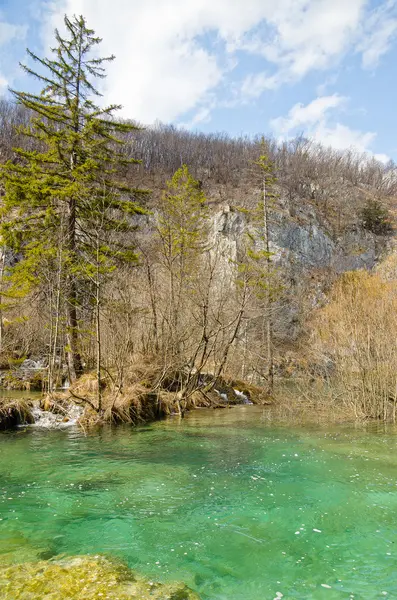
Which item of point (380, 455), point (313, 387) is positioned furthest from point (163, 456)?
point (313, 387)

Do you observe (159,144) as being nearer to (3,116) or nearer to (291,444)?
(3,116)

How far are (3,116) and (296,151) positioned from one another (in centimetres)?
5293

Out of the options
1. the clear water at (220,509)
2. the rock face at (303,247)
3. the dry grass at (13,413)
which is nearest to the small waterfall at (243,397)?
the clear water at (220,509)

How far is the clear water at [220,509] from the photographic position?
5102 millimetres

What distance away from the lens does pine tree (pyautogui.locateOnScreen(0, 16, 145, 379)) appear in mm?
19234

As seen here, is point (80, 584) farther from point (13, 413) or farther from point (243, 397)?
point (243, 397)

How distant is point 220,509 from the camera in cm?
700

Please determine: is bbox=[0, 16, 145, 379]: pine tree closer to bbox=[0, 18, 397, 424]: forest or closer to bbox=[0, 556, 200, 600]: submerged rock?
bbox=[0, 18, 397, 424]: forest

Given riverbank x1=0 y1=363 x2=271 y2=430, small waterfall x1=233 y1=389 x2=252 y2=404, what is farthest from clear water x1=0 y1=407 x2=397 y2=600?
small waterfall x1=233 y1=389 x2=252 y2=404

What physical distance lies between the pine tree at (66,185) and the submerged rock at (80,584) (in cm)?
1400

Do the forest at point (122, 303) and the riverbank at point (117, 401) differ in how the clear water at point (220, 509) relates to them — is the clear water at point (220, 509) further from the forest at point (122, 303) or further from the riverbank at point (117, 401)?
the forest at point (122, 303)

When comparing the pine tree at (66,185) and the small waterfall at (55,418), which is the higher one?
the pine tree at (66,185)

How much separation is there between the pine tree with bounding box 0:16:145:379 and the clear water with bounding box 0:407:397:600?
891 cm

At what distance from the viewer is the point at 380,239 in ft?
196
